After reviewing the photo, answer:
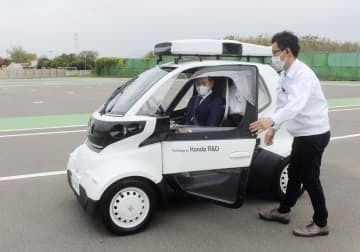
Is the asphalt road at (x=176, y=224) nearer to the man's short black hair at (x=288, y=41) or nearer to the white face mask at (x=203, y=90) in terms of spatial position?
the white face mask at (x=203, y=90)

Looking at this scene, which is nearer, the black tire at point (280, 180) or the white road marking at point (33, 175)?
the black tire at point (280, 180)

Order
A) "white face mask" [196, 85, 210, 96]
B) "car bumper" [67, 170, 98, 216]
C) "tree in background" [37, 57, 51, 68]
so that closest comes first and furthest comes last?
"car bumper" [67, 170, 98, 216]
"white face mask" [196, 85, 210, 96]
"tree in background" [37, 57, 51, 68]

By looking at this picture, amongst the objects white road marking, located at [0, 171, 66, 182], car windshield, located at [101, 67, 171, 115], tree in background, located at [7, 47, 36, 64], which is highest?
tree in background, located at [7, 47, 36, 64]

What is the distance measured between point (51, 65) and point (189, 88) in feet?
284

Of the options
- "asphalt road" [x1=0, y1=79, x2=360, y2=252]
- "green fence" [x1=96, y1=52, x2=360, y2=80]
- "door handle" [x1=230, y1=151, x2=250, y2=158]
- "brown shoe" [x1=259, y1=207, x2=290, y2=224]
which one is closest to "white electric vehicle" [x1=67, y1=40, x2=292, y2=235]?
"door handle" [x1=230, y1=151, x2=250, y2=158]

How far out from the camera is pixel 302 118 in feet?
13.5

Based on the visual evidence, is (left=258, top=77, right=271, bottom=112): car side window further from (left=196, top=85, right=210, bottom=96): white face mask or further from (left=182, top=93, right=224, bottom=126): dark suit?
(left=196, top=85, right=210, bottom=96): white face mask

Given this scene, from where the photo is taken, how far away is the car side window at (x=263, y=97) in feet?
16.5

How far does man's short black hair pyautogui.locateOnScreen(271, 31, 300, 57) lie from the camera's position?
13.4 feet

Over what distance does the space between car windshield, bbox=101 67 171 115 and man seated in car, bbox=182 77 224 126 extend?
460 mm

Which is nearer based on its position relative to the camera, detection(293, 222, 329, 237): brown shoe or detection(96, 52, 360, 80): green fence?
detection(293, 222, 329, 237): brown shoe

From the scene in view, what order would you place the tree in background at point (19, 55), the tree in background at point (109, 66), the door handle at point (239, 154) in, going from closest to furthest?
the door handle at point (239, 154), the tree in background at point (109, 66), the tree in background at point (19, 55)

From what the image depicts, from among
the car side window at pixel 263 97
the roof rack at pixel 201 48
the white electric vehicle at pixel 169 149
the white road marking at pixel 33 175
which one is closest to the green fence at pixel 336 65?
the white road marking at pixel 33 175

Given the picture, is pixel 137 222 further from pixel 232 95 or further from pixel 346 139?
pixel 346 139
